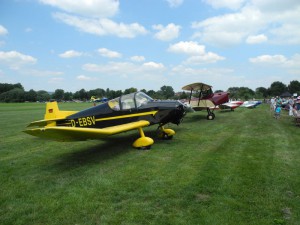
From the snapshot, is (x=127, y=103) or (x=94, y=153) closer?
(x=94, y=153)

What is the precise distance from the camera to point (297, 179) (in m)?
5.22

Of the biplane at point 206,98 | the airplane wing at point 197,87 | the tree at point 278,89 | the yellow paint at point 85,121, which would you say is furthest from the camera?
the tree at point 278,89

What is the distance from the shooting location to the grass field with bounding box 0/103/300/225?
3854mm

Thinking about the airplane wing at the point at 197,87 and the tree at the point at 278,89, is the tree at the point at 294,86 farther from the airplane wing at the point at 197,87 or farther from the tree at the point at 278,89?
the airplane wing at the point at 197,87

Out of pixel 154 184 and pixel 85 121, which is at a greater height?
pixel 85 121

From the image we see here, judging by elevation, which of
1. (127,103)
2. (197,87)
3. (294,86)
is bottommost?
(127,103)

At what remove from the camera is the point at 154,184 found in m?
5.09

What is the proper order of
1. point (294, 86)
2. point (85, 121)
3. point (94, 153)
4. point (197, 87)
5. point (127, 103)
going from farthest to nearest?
point (294, 86) < point (197, 87) < point (127, 103) < point (85, 121) < point (94, 153)

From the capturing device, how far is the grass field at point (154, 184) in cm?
385

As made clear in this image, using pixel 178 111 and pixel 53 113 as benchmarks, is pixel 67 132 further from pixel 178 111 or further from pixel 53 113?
pixel 178 111

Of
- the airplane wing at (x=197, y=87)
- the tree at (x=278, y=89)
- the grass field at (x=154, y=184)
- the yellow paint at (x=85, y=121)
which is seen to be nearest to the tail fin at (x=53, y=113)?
the yellow paint at (x=85, y=121)

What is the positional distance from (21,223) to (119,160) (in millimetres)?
3453

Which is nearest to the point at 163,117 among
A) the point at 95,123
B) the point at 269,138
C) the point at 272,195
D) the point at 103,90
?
the point at 95,123

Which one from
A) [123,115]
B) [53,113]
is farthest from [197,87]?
[53,113]
